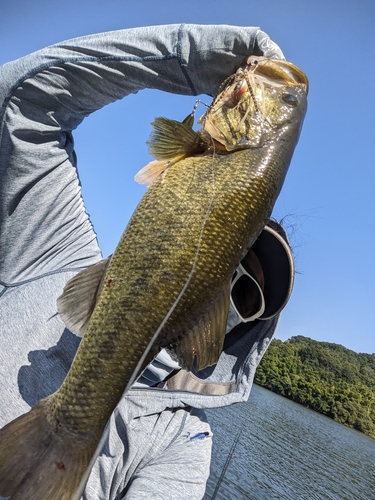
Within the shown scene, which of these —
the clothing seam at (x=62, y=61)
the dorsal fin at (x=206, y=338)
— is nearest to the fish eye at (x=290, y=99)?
the clothing seam at (x=62, y=61)

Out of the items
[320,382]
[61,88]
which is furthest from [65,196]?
[320,382]

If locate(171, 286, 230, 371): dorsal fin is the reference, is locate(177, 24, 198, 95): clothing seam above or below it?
above

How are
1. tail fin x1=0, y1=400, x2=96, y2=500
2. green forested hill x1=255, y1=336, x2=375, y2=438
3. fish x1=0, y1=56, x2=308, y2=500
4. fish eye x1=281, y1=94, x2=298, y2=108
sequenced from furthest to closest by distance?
1. green forested hill x1=255, y1=336, x2=375, y2=438
2. fish eye x1=281, y1=94, x2=298, y2=108
3. fish x1=0, y1=56, x2=308, y2=500
4. tail fin x1=0, y1=400, x2=96, y2=500

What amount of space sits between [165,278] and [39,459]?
0.96m

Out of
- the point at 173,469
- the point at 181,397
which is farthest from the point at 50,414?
the point at 181,397

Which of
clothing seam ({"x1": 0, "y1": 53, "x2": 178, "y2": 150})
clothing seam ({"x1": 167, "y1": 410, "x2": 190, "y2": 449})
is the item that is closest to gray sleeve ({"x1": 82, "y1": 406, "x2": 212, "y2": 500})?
clothing seam ({"x1": 167, "y1": 410, "x2": 190, "y2": 449})

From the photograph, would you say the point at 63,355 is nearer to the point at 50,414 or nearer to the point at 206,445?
the point at 50,414

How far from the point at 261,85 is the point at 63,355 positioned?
6.73ft

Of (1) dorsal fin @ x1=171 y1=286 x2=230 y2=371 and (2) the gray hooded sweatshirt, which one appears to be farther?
(2) the gray hooded sweatshirt

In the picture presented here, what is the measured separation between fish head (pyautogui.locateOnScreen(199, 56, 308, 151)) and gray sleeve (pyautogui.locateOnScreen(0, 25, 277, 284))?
0.36 ft

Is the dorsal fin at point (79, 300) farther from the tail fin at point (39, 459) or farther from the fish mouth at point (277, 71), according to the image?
the fish mouth at point (277, 71)

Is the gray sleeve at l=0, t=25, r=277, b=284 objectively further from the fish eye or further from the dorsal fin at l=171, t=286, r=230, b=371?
the dorsal fin at l=171, t=286, r=230, b=371

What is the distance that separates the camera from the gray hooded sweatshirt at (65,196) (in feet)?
7.83

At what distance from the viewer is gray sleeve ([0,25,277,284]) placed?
7.82 ft
